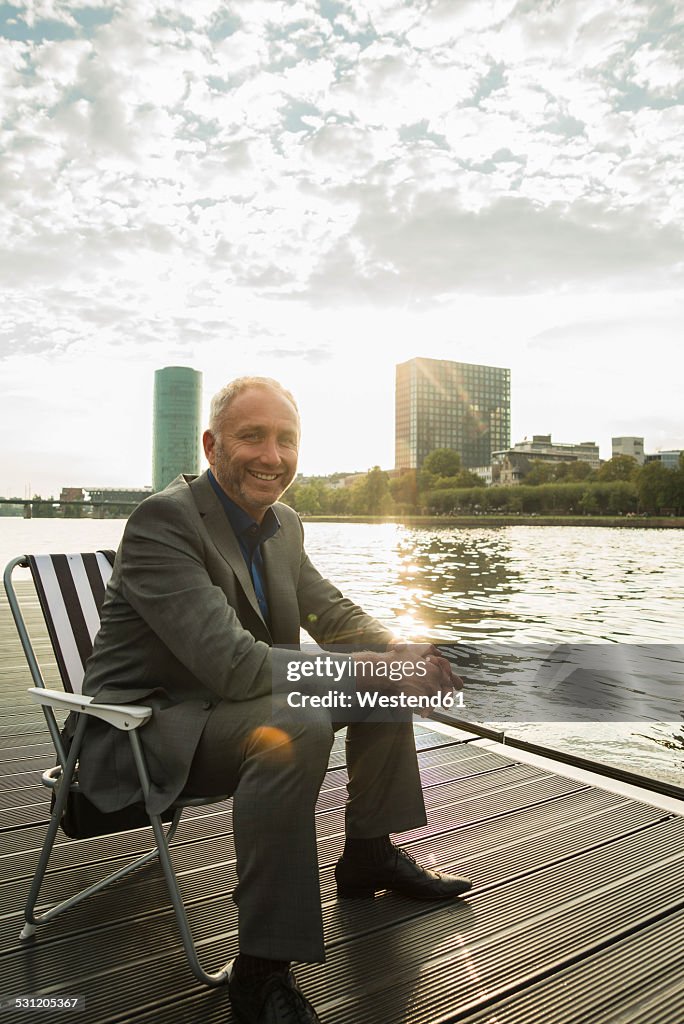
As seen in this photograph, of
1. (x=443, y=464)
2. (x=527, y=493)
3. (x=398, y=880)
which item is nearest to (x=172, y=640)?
(x=398, y=880)

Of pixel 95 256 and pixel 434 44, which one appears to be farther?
pixel 95 256

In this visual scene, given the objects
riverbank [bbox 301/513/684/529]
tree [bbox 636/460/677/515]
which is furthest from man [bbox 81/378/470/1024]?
tree [bbox 636/460/677/515]

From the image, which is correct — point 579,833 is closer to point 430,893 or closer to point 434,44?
point 430,893

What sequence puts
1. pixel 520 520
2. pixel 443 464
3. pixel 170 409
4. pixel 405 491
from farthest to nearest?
pixel 443 464, pixel 405 491, pixel 520 520, pixel 170 409

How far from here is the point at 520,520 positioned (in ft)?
314

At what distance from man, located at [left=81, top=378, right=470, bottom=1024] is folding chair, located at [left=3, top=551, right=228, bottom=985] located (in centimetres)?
8

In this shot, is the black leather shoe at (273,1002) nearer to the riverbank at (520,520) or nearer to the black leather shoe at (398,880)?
the black leather shoe at (398,880)

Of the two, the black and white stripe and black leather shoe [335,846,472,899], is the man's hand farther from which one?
the black and white stripe

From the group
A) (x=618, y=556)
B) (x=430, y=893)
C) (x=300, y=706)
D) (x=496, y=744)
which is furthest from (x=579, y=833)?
(x=618, y=556)

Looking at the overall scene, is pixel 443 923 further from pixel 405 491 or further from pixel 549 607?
pixel 405 491

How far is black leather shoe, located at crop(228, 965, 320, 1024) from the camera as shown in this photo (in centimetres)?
160

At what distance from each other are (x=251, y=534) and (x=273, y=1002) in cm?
130

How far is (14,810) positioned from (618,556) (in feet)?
129

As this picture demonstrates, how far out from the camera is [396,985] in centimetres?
185
